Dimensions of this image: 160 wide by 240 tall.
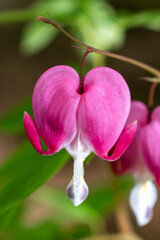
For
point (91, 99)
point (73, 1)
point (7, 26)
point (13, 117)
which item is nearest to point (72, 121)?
point (91, 99)

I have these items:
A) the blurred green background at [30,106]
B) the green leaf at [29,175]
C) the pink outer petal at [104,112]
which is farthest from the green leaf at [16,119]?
the pink outer petal at [104,112]

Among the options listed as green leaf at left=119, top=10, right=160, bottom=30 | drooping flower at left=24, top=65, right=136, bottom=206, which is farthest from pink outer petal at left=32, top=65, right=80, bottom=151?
green leaf at left=119, top=10, right=160, bottom=30

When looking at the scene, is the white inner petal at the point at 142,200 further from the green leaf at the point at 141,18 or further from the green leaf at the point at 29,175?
the green leaf at the point at 141,18

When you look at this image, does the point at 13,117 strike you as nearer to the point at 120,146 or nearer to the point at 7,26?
the point at 120,146

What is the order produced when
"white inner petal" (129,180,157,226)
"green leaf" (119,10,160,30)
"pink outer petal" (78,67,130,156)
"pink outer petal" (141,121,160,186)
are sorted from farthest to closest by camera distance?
"green leaf" (119,10,160,30), "white inner petal" (129,180,157,226), "pink outer petal" (141,121,160,186), "pink outer petal" (78,67,130,156)

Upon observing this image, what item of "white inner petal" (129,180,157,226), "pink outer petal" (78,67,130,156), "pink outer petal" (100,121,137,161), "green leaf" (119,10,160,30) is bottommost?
"white inner petal" (129,180,157,226)

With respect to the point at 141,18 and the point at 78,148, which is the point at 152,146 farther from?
the point at 141,18

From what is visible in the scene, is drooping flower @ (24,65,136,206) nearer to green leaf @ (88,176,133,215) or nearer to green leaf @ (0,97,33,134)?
green leaf @ (0,97,33,134)
